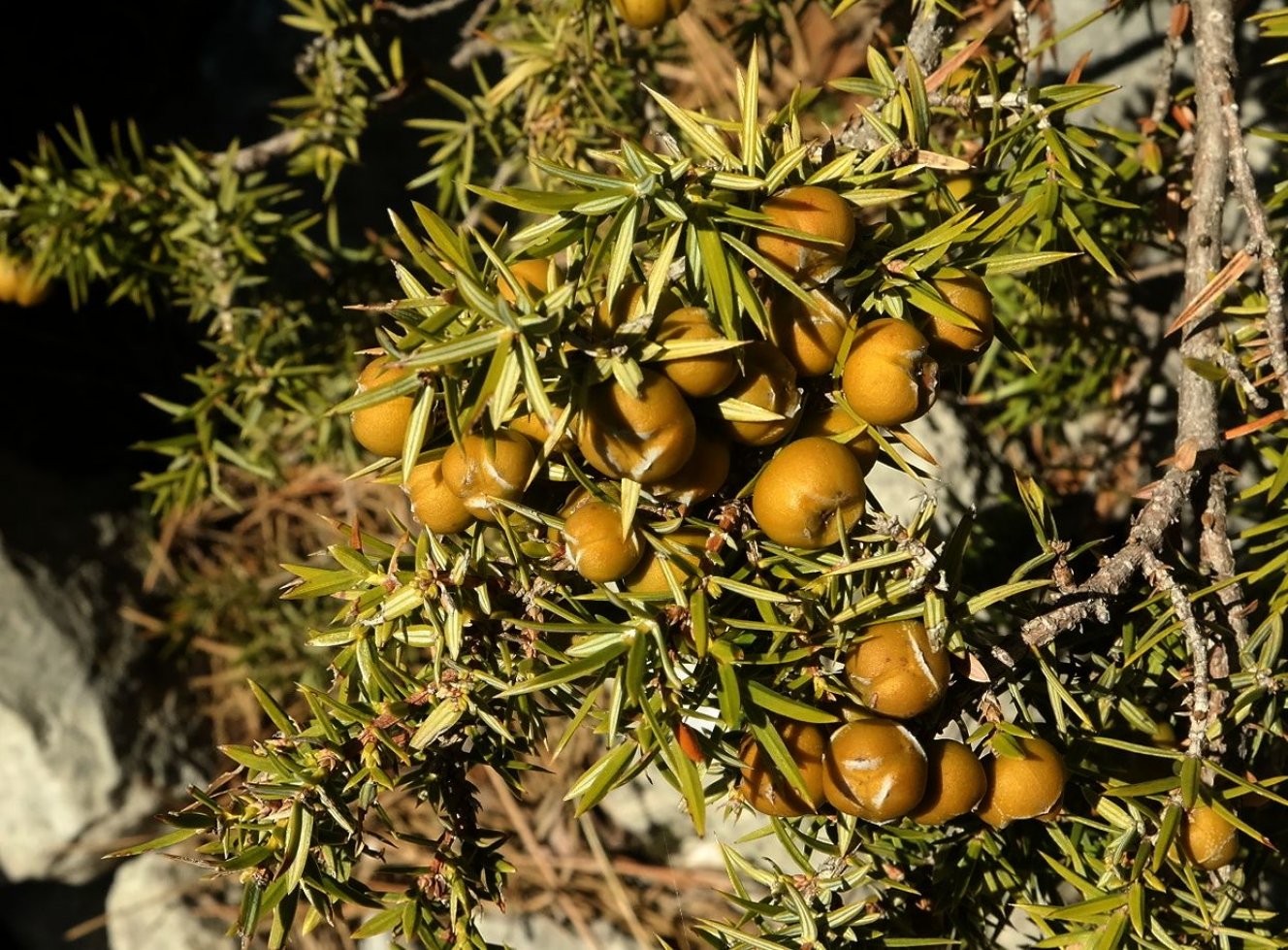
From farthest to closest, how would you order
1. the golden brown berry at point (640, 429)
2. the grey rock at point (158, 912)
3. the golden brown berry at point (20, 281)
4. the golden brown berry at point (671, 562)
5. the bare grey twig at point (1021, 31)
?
the grey rock at point (158, 912), the golden brown berry at point (20, 281), the bare grey twig at point (1021, 31), the golden brown berry at point (671, 562), the golden brown berry at point (640, 429)

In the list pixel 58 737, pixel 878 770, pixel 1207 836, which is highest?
pixel 878 770

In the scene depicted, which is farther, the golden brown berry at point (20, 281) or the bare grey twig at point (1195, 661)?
the golden brown berry at point (20, 281)

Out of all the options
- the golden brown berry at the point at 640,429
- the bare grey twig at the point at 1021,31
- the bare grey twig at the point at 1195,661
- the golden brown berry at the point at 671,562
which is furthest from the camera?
the bare grey twig at the point at 1021,31

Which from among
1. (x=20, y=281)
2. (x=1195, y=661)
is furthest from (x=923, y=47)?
(x=20, y=281)

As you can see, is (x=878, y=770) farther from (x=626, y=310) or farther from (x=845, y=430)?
(x=626, y=310)

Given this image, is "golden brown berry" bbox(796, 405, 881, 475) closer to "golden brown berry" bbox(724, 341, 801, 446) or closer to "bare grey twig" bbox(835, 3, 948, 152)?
"golden brown berry" bbox(724, 341, 801, 446)

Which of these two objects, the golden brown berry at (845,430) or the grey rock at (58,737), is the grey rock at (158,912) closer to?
the grey rock at (58,737)

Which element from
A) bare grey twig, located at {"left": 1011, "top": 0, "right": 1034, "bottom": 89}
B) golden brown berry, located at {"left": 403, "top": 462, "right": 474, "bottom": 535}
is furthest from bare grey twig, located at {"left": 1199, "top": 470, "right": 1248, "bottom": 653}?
golden brown berry, located at {"left": 403, "top": 462, "right": 474, "bottom": 535}

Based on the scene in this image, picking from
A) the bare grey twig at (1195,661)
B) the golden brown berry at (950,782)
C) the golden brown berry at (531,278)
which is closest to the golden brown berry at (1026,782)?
the golden brown berry at (950,782)
